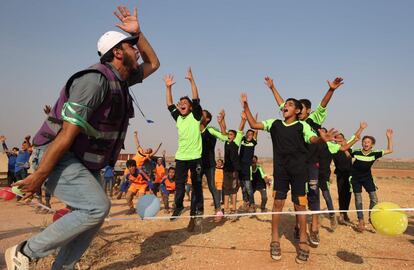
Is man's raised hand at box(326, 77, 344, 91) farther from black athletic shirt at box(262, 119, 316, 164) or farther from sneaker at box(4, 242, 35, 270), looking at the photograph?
sneaker at box(4, 242, 35, 270)

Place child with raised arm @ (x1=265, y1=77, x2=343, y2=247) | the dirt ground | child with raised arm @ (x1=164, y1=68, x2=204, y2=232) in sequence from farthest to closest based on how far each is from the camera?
child with raised arm @ (x1=164, y1=68, x2=204, y2=232)
child with raised arm @ (x1=265, y1=77, x2=343, y2=247)
the dirt ground

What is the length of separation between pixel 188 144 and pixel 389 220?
11.3 feet

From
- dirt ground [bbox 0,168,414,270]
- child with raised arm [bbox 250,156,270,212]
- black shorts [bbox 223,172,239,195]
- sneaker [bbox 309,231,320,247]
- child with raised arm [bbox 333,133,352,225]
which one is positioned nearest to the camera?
dirt ground [bbox 0,168,414,270]

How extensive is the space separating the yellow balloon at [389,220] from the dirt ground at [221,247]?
0.64 meters

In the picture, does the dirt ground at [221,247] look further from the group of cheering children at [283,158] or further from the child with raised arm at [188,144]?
the child with raised arm at [188,144]

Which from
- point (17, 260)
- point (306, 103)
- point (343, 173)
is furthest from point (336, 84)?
point (17, 260)

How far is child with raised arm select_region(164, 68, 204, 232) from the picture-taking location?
6.38 m

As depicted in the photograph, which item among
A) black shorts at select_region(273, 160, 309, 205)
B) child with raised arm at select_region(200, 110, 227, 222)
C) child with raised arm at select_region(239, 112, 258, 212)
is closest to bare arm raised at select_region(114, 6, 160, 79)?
black shorts at select_region(273, 160, 309, 205)

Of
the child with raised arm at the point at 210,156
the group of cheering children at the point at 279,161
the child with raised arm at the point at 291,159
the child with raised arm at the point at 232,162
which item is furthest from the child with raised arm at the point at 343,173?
the child with raised arm at the point at 291,159

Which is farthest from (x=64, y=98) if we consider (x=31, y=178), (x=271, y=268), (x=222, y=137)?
(x=222, y=137)

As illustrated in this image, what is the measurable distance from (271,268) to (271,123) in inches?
83.2

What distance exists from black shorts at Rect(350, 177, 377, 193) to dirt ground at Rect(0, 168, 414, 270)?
882 millimetres

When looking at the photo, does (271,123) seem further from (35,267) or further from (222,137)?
(35,267)

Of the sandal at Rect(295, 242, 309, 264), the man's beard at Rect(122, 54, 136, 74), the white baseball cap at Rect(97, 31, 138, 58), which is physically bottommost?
the sandal at Rect(295, 242, 309, 264)
